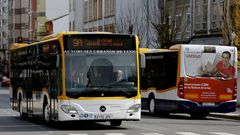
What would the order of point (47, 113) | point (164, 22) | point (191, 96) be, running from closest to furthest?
point (47, 113) → point (191, 96) → point (164, 22)

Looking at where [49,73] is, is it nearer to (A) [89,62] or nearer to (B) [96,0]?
(A) [89,62]

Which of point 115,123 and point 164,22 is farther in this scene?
point 164,22

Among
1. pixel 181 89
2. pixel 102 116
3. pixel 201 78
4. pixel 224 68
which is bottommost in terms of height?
pixel 102 116

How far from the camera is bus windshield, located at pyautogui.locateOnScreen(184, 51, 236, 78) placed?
1143 inches

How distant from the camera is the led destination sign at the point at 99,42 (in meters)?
21.5

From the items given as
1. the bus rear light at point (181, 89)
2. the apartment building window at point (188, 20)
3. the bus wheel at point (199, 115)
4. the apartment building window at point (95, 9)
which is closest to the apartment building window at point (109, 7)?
the apartment building window at point (95, 9)

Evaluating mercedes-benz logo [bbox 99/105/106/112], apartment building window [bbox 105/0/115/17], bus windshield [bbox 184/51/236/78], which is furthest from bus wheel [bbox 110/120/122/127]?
apartment building window [bbox 105/0/115/17]

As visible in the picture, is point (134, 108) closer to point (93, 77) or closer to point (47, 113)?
point (93, 77)

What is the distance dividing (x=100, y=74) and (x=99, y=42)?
3.54 feet

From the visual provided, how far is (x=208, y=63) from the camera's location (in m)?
29.1

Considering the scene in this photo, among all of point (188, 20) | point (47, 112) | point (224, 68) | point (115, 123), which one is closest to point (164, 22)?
point (188, 20)

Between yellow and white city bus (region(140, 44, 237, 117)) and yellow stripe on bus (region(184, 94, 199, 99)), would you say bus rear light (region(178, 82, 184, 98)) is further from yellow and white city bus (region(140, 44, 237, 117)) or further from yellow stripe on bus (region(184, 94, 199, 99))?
yellow stripe on bus (region(184, 94, 199, 99))

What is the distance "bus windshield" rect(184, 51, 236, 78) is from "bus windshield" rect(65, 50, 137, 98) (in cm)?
772

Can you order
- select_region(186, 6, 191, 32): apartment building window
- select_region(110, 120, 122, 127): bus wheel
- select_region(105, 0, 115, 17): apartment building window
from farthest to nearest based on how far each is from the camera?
select_region(105, 0, 115, 17): apartment building window → select_region(186, 6, 191, 32): apartment building window → select_region(110, 120, 122, 127): bus wheel
